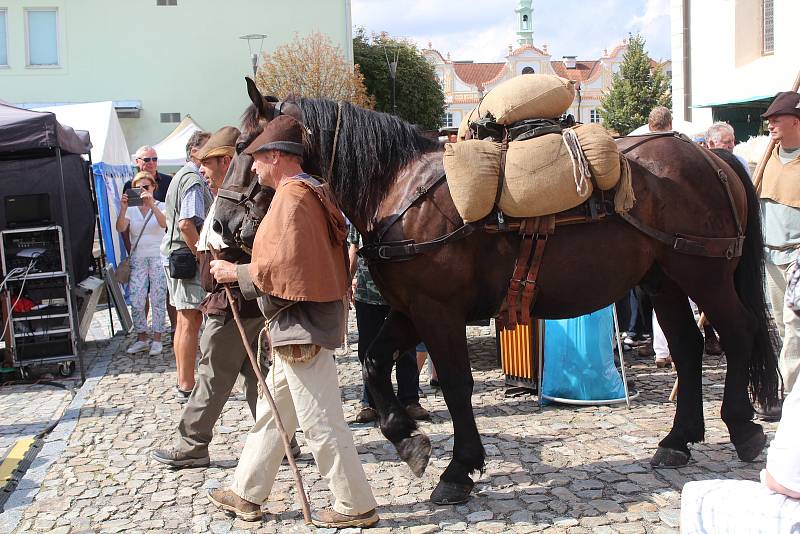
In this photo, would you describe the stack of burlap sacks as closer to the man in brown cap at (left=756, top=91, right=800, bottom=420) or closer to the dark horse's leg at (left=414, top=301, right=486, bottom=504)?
the dark horse's leg at (left=414, top=301, right=486, bottom=504)

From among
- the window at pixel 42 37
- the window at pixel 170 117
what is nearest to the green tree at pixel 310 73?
the window at pixel 170 117

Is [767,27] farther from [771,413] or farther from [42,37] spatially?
[42,37]

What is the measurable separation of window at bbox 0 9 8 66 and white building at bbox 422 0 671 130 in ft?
174

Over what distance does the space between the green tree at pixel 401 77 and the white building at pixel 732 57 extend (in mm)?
19830

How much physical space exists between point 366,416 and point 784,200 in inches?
123

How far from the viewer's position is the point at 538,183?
12.9 feet

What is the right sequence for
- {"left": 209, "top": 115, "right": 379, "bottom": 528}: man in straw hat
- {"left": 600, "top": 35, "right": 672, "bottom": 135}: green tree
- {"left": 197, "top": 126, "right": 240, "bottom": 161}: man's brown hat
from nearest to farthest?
{"left": 209, "top": 115, "right": 379, "bottom": 528}: man in straw hat < {"left": 197, "top": 126, "right": 240, "bottom": 161}: man's brown hat < {"left": 600, "top": 35, "right": 672, "bottom": 135}: green tree

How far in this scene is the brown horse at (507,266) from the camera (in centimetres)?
401

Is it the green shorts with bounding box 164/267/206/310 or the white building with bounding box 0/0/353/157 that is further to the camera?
the white building with bounding box 0/0/353/157

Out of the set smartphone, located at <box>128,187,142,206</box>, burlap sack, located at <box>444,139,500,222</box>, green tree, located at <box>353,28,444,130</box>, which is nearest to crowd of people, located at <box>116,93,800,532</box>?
burlap sack, located at <box>444,139,500,222</box>

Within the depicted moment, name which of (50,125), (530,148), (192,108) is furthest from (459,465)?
(192,108)

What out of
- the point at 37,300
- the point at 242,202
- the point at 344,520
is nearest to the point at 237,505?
the point at 344,520

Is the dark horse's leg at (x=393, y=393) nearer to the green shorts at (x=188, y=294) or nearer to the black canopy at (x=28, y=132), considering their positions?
the green shorts at (x=188, y=294)

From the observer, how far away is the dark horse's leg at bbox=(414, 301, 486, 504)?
4023 millimetres
